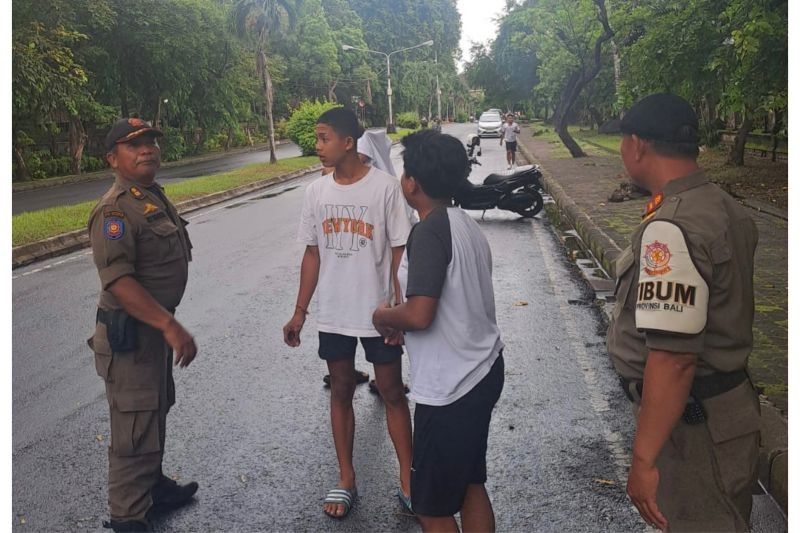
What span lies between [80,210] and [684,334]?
16.4 m

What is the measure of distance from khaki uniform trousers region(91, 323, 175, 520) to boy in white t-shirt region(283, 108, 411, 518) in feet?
2.65

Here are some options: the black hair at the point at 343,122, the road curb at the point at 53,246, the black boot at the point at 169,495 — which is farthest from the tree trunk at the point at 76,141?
the black hair at the point at 343,122

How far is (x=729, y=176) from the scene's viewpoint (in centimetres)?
1659

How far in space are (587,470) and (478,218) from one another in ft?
33.8

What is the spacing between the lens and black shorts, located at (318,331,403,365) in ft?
12.1

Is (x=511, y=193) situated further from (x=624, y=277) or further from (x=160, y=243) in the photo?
(x=624, y=277)

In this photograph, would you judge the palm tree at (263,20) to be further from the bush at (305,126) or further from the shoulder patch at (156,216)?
the shoulder patch at (156,216)

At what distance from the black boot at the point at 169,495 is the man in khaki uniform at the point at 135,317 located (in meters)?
0.15

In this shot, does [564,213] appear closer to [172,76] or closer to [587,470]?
[587,470]

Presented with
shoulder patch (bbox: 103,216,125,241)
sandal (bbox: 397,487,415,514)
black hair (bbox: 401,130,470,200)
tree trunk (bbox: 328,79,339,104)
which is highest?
tree trunk (bbox: 328,79,339,104)

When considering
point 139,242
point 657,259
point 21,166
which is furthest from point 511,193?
point 21,166

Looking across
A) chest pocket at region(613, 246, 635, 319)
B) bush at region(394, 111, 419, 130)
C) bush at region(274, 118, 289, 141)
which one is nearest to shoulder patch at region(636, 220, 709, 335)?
chest pocket at region(613, 246, 635, 319)

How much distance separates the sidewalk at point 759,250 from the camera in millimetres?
4352

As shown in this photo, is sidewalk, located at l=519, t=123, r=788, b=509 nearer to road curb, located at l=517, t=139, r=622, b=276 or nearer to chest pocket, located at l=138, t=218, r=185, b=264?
road curb, located at l=517, t=139, r=622, b=276
